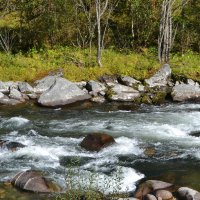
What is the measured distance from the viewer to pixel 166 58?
2472cm

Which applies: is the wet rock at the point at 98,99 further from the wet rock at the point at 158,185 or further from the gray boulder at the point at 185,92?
the wet rock at the point at 158,185

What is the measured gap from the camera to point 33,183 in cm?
1087

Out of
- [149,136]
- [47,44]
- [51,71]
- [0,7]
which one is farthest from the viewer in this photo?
[0,7]

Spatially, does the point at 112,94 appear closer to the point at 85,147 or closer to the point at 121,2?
the point at 85,147

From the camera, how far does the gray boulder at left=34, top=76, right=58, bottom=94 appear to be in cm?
2098

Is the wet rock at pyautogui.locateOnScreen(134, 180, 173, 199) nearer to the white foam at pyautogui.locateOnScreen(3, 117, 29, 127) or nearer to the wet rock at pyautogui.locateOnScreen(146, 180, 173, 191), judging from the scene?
the wet rock at pyautogui.locateOnScreen(146, 180, 173, 191)

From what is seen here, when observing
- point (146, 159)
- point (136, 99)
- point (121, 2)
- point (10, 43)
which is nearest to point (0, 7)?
point (10, 43)

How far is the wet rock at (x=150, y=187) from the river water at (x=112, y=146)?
1.50ft

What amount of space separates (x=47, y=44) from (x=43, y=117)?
9620mm

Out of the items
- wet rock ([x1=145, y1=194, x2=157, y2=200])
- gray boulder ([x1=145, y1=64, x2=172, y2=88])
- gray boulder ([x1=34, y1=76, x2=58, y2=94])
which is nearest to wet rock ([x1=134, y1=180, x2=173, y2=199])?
wet rock ([x1=145, y1=194, x2=157, y2=200])

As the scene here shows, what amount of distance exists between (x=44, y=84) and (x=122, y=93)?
374 centimetres

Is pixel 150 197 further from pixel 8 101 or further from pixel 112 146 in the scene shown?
pixel 8 101

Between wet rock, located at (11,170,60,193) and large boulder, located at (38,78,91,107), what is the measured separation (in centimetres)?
833

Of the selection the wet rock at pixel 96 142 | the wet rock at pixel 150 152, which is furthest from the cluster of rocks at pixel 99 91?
the wet rock at pixel 150 152
